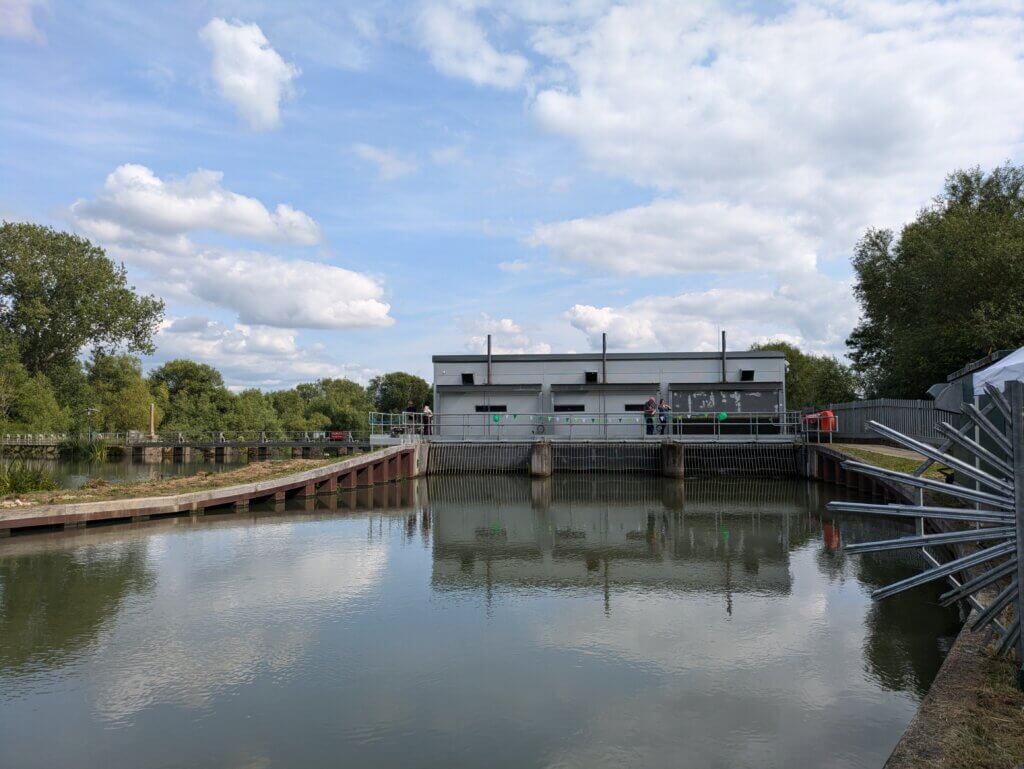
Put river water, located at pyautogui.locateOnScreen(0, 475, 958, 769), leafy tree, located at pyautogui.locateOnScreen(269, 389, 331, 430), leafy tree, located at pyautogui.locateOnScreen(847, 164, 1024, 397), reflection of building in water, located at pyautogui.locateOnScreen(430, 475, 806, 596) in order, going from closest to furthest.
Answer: river water, located at pyautogui.locateOnScreen(0, 475, 958, 769) < reflection of building in water, located at pyautogui.locateOnScreen(430, 475, 806, 596) < leafy tree, located at pyautogui.locateOnScreen(847, 164, 1024, 397) < leafy tree, located at pyautogui.locateOnScreen(269, 389, 331, 430)

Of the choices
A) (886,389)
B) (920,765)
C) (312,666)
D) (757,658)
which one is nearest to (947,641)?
(757,658)

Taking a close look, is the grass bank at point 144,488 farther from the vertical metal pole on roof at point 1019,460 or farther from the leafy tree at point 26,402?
the leafy tree at point 26,402

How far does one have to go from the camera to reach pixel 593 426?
1189 inches

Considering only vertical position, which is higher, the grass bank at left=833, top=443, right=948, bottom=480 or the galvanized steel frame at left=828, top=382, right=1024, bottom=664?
the galvanized steel frame at left=828, top=382, right=1024, bottom=664

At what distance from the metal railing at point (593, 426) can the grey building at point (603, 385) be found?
132mm

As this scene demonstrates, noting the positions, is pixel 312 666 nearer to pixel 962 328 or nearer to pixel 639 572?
pixel 639 572

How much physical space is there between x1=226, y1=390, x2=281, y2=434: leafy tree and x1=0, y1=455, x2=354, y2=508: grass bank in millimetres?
35618

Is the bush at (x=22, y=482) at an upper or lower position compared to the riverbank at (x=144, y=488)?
upper

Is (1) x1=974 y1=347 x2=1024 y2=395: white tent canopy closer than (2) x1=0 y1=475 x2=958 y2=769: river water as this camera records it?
No

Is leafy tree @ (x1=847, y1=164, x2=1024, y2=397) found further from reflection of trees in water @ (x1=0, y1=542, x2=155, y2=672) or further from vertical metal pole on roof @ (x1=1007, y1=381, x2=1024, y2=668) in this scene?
reflection of trees in water @ (x1=0, y1=542, x2=155, y2=672)

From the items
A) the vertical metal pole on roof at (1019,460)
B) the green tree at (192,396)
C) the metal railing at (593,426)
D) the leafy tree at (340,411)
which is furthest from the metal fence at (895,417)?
the green tree at (192,396)

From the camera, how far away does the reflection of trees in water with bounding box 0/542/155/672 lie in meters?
7.46

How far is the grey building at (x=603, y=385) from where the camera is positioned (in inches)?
1176

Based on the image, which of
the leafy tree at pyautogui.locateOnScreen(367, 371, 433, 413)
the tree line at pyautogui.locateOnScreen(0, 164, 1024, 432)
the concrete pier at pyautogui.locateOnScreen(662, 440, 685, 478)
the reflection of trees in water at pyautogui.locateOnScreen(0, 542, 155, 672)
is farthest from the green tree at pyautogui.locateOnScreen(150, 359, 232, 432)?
the reflection of trees in water at pyautogui.locateOnScreen(0, 542, 155, 672)
